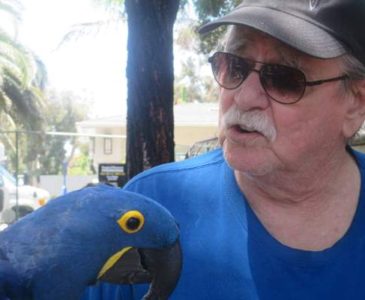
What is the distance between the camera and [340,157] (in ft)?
6.46

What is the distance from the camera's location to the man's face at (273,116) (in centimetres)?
178

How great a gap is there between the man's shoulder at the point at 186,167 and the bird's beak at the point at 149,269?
0.49 meters

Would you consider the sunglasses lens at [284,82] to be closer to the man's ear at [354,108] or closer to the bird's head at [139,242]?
the man's ear at [354,108]

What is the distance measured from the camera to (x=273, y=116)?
179cm

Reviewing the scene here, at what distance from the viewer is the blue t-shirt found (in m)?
Result: 1.75

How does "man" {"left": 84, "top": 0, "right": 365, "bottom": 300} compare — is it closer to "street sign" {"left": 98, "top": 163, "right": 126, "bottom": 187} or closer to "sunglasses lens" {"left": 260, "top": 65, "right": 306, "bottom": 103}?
"sunglasses lens" {"left": 260, "top": 65, "right": 306, "bottom": 103}

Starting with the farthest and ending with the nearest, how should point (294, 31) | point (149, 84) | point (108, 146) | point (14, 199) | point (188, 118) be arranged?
point (108, 146), point (188, 118), point (14, 199), point (149, 84), point (294, 31)

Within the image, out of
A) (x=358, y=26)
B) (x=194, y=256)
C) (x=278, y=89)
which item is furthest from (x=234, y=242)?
(x=358, y=26)

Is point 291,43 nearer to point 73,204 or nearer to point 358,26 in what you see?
point 358,26

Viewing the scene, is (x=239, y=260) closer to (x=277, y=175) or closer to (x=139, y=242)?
(x=277, y=175)

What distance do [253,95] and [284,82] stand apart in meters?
0.10

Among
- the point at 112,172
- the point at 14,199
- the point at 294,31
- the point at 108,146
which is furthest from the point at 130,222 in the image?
the point at 108,146

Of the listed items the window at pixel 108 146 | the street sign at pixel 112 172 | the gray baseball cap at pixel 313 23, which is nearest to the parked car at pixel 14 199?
the street sign at pixel 112 172

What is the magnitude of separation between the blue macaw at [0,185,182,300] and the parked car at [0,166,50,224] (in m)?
10.6
